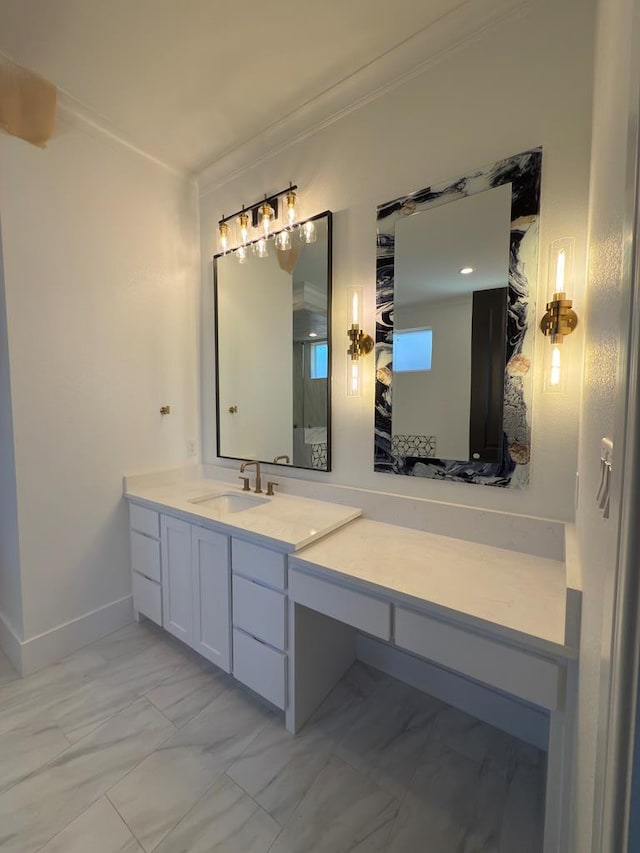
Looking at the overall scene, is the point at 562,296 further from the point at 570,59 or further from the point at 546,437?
the point at 570,59

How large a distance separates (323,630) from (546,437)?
122 cm

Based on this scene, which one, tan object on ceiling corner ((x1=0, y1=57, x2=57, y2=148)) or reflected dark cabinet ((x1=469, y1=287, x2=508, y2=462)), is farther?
tan object on ceiling corner ((x1=0, y1=57, x2=57, y2=148))

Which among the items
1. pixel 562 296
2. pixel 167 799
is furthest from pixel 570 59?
pixel 167 799

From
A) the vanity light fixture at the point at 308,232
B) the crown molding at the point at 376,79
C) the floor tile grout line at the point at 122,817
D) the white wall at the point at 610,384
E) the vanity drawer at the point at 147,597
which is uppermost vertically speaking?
the crown molding at the point at 376,79

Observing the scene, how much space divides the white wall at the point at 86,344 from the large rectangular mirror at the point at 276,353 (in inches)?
13.7

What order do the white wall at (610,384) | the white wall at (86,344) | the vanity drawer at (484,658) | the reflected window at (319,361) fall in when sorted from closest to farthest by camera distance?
1. the white wall at (610,384)
2. the vanity drawer at (484,658)
3. the white wall at (86,344)
4. the reflected window at (319,361)

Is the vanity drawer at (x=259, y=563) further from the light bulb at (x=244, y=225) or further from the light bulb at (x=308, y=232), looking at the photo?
the light bulb at (x=244, y=225)

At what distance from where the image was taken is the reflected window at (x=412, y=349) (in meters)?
1.58

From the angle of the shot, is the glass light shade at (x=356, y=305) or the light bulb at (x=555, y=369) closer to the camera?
the light bulb at (x=555, y=369)

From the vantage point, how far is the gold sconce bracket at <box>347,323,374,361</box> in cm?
172

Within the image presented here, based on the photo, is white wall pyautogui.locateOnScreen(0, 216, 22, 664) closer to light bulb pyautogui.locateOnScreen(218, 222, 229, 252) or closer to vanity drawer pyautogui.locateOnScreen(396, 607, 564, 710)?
light bulb pyautogui.locateOnScreen(218, 222, 229, 252)

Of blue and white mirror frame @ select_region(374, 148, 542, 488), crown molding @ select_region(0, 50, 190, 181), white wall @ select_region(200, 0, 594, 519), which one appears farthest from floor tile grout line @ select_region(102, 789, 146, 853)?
crown molding @ select_region(0, 50, 190, 181)

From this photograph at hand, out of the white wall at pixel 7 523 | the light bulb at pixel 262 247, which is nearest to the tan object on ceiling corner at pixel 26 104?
the white wall at pixel 7 523

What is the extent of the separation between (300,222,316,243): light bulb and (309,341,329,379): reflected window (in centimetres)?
55
